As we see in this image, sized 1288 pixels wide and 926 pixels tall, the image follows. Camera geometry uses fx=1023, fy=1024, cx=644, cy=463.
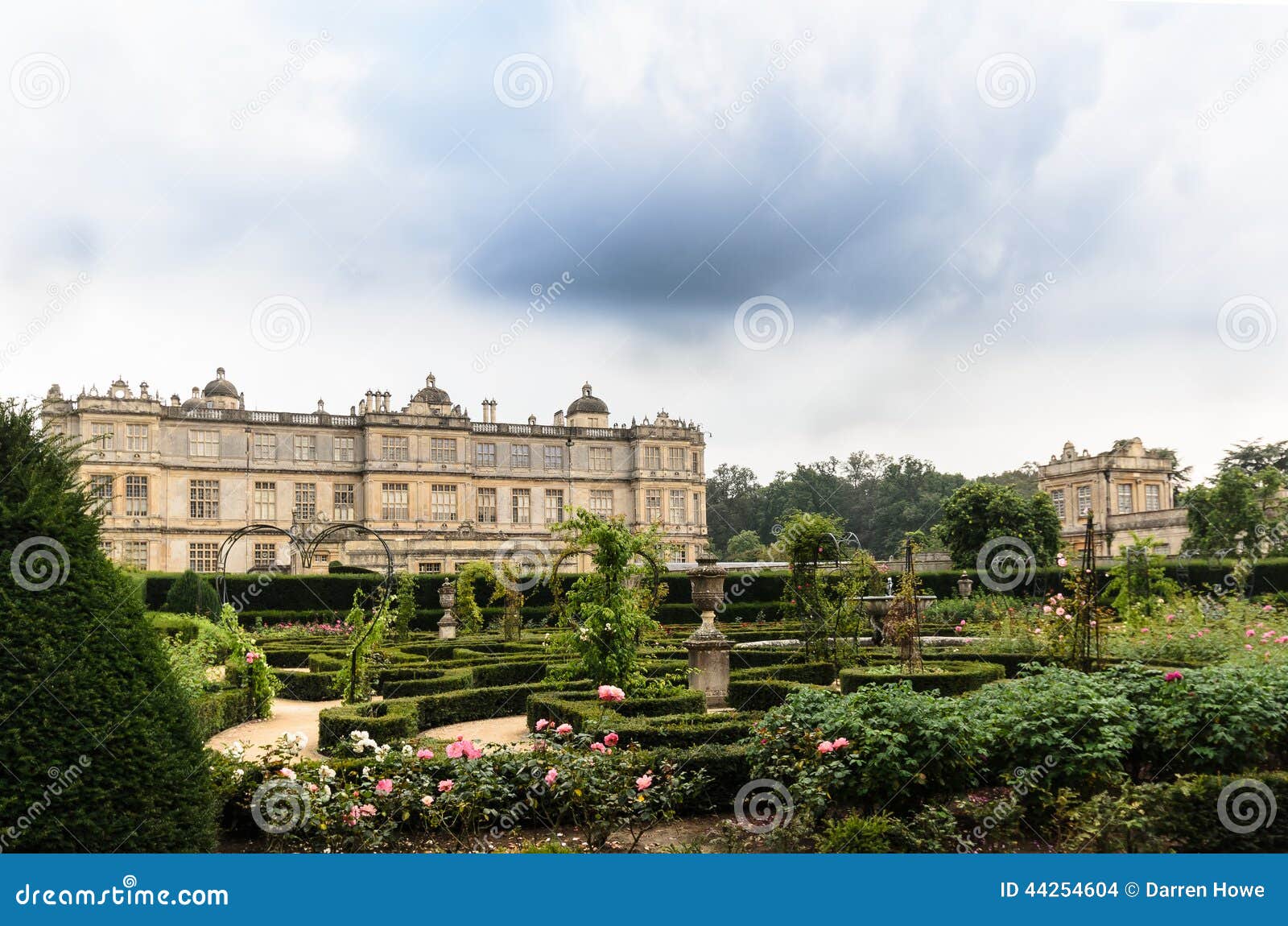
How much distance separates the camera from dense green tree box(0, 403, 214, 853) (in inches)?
144

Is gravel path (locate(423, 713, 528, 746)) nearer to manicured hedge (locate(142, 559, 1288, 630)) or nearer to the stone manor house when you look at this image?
manicured hedge (locate(142, 559, 1288, 630))

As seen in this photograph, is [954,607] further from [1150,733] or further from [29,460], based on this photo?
[29,460]

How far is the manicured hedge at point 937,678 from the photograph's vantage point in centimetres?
996

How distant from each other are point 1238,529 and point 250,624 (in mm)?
27925

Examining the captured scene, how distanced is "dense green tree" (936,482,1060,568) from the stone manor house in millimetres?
11883

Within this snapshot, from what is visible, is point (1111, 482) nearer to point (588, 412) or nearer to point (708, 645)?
point (588, 412)

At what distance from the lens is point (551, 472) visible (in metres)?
43.9
